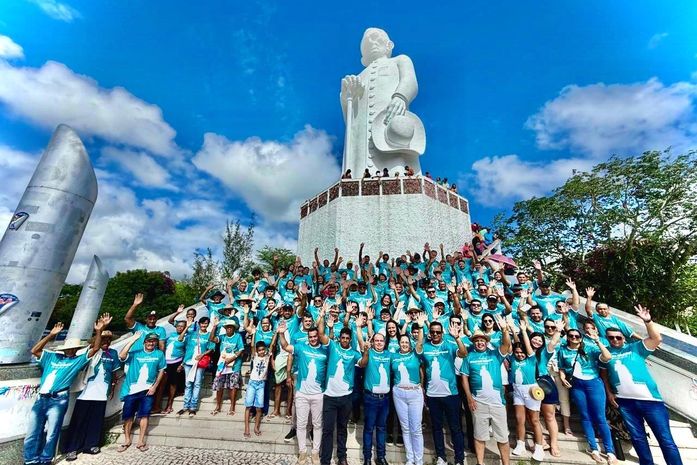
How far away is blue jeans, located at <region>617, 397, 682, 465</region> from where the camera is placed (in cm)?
394

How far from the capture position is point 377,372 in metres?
4.72

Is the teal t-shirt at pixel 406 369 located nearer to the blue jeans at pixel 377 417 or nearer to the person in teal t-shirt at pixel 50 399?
the blue jeans at pixel 377 417

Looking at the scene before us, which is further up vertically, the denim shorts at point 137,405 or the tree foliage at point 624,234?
the tree foliage at point 624,234

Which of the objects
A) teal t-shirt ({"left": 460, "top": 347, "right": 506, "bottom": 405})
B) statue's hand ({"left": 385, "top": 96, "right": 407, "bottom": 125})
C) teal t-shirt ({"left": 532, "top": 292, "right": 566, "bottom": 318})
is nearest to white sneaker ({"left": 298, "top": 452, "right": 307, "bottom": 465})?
teal t-shirt ({"left": 460, "top": 347, "right": 506, "bottom": 405})

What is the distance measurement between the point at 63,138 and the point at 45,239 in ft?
5.47

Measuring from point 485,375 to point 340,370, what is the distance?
196 centimetres

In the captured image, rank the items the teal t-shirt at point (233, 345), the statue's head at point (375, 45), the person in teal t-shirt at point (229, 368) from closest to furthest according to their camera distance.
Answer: the person in teal t-shirt at point (229, 368), the teal t-shirt at point (233, 345), the statue's head at point (375, 45)

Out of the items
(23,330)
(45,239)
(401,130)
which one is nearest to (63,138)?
(45,239)

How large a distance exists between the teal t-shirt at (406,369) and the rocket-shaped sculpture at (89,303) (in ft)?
18.0

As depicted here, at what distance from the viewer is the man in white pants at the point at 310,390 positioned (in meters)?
4.71

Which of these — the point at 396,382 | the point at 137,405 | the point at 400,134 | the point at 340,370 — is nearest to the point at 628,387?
the point at 396,382

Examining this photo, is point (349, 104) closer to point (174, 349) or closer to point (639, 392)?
point (174, 349)

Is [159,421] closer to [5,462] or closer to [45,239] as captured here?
[5,462]

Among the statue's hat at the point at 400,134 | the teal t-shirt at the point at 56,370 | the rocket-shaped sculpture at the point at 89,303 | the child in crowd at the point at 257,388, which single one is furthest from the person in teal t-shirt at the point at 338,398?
the statue's hat at the point at 400,134
